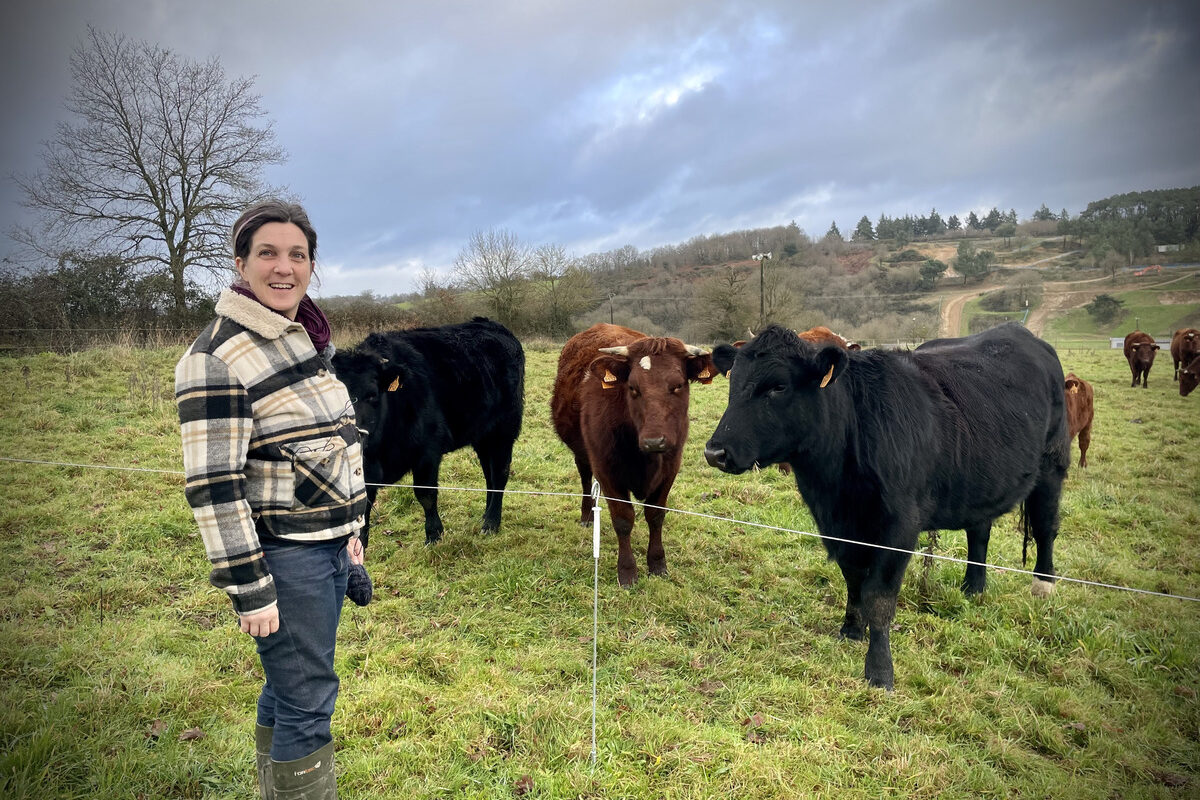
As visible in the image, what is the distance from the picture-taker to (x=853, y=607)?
14.0 feet

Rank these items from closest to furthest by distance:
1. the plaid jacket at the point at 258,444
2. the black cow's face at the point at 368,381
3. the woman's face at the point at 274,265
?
1. the plaid jacket at the point at 258,444
2. the woman's face at the point at 274,265
3. the black cow's face at the point at 368,381

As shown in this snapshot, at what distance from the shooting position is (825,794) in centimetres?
272

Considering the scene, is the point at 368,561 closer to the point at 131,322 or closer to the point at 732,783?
the point at 732,783

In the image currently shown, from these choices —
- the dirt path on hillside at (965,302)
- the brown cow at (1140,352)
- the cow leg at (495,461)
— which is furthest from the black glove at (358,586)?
the dirt path on hillside at (965,302)

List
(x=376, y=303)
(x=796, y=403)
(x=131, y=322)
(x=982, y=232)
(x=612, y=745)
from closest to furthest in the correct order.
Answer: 1. (x=612, y=745)
2. (x=796, y=403)
3. (x=131, y=322)
4. (x=376, y=303)
5. (x=982, y=232)

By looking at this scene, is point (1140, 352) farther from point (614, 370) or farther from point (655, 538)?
point (614, 370)

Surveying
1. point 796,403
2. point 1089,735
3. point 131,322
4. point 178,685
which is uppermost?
point 131,322

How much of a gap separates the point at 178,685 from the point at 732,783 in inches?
126

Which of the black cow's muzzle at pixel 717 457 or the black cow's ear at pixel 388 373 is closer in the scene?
the black cow's muzzle at pixel 717 457

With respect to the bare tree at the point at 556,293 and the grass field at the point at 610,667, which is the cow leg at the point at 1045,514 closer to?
the grass field at the point at 610,667

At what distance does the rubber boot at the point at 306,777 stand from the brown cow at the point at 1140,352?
70.6ft

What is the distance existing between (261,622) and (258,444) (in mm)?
524

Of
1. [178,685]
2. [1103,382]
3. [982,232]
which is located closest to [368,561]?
[178,685]

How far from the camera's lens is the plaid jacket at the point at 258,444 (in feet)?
5.48
